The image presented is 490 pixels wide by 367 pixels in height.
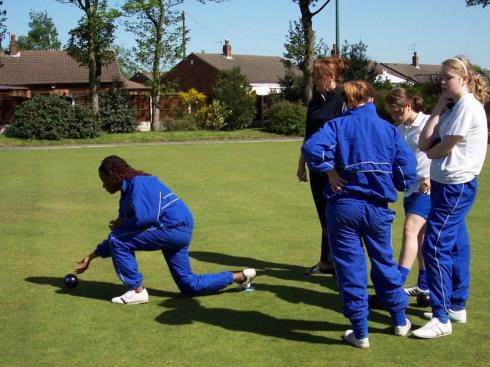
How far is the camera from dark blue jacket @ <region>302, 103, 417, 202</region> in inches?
174

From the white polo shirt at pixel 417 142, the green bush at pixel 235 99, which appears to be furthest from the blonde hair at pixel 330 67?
the green bush at pixel 235 99

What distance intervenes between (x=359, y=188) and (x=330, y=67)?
2.11 m

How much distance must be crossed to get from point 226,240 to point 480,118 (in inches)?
180

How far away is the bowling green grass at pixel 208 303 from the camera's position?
15.0 ft

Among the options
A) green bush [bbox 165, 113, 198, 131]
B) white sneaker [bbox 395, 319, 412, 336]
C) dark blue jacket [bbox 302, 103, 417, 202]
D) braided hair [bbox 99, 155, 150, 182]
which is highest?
dark blue jacket [bbox 302, 103, 417, 202]

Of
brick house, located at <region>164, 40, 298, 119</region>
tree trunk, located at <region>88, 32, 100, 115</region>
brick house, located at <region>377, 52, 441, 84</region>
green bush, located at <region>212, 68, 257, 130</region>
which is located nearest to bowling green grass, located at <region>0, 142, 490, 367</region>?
tree trunk, located at <region>88, 32, 100, 115</region>

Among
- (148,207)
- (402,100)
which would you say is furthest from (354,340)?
(402,100)

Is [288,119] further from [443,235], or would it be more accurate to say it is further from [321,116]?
[443,235]

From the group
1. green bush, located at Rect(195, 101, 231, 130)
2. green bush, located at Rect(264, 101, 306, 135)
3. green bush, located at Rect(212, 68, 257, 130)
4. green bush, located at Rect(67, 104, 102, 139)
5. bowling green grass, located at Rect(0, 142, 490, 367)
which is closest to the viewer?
bowling green grass, located at Rect(0, 142, 490, 367)

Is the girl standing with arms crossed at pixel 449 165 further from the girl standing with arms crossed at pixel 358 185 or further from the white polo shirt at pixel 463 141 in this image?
the girl standing with arms crossed at pixel 358 185

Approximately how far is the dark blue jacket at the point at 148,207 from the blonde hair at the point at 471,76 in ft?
→ 8.55

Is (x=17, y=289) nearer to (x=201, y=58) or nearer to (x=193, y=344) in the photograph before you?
(x=193, y=344)

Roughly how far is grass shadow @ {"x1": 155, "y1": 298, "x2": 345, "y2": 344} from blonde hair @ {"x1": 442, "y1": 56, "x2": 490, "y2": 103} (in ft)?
7.08

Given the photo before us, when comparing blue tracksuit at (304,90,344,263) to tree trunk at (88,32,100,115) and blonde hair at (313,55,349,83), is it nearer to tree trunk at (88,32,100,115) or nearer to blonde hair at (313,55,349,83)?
blonde hair at (313,55,349,83)
